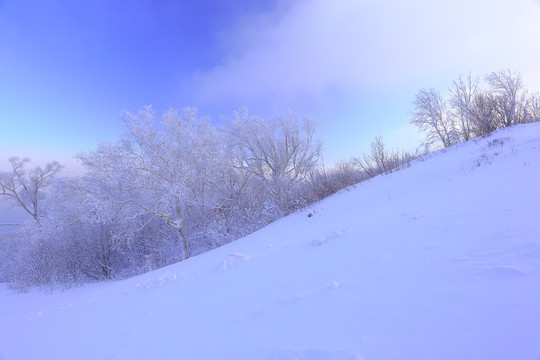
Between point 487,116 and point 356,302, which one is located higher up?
point 487,116

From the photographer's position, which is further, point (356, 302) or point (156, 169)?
point (156, 169)

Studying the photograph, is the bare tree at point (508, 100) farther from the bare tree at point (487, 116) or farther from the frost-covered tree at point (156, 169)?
the frost-covered tree at point (156, 169)

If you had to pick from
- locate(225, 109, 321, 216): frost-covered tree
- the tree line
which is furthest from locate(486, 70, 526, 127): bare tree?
locate(225, 109, 321, 216): frost-covered tree

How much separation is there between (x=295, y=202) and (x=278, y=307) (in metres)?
7.76

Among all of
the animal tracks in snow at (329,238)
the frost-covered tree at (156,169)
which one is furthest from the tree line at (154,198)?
the animal tracks in snow at (329,238)

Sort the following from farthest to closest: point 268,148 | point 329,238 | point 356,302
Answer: point 268,148 → point 329,238 → point 356,302

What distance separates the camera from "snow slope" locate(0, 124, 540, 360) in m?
1.07

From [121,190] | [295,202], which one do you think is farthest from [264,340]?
[121,190]

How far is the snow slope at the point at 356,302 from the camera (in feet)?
3.51

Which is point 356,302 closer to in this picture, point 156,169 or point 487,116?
point 156,169

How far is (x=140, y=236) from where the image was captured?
45.8ft

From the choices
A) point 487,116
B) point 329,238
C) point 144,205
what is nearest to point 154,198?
point 144,205

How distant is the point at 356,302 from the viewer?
1.45 m

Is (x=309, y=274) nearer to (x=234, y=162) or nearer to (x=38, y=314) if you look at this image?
(x=38, y=314)
